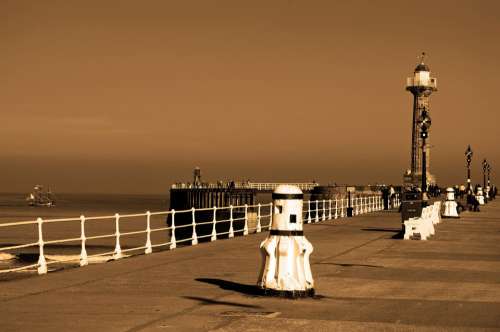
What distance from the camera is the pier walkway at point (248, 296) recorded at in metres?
10.8

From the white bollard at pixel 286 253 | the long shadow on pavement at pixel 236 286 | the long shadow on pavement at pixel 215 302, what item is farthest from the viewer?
the long shadow on pavement at pixel 236 286

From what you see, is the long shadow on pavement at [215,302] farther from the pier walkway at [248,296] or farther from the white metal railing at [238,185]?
the white metal railing at [238,185]

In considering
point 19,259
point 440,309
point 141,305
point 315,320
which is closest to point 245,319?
point 315,320

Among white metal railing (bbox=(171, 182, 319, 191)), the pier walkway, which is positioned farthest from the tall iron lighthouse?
the pier walkway

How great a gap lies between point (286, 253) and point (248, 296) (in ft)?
2.93

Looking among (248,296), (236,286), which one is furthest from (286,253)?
(236,286)

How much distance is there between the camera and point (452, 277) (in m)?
16.3

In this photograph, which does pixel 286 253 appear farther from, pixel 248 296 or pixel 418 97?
pixel 418 97

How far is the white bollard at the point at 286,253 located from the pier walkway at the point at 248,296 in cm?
22

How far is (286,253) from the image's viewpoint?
12852 mm

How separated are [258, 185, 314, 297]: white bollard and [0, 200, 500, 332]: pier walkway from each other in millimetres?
225

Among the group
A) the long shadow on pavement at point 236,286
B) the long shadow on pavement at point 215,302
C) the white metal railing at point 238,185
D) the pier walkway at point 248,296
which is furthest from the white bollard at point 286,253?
the white metal railing at point 238,185

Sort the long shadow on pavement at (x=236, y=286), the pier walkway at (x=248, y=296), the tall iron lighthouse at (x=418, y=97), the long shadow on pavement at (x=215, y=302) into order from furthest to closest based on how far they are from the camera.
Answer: the tall iron lighthouse at (x=418, y=97) < the long shadow on pavement at (x=236, y=286) < the long shadow on pavement at (x=215, y=302) < the pier walkway at (x=248, y=296)

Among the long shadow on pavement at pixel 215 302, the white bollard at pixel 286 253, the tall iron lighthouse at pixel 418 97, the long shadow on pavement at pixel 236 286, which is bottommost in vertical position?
the long shadow on pavement at pixel 215 302
